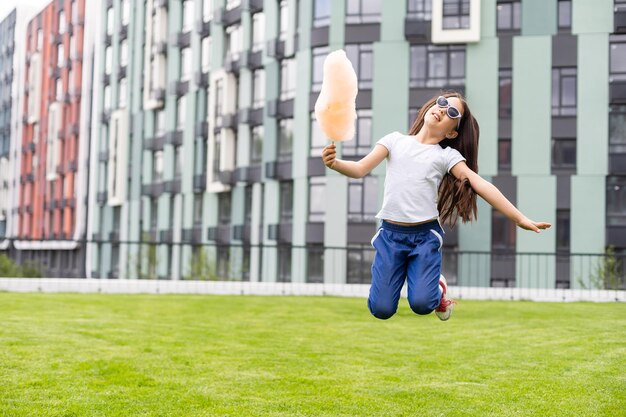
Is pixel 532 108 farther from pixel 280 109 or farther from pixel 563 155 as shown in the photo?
pixel 280 109

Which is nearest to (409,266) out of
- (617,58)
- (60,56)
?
(617,58)

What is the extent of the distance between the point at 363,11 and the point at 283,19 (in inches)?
191

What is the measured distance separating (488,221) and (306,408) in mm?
30600

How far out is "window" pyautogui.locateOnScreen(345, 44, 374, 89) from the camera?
1598 inches

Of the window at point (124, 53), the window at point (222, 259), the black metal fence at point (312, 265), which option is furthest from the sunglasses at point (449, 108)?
the window at point (124, 53)

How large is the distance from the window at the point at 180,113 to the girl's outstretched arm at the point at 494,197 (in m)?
46.3

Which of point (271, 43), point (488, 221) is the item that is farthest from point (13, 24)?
point (488, 221)

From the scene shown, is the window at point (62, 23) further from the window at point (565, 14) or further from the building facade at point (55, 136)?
the window at point (565, 14)

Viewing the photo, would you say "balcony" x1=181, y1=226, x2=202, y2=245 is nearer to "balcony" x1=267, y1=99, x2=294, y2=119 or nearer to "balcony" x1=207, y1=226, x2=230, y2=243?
"balcony" x1=207, y1=226, x2=230, y2=243

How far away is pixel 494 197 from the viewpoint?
7062 mm

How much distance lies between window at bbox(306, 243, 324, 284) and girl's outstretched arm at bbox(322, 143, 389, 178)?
2459 cm

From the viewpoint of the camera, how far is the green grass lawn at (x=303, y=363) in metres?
8.73

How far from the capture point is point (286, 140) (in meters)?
43.4

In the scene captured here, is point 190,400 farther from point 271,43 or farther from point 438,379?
point 271,43
